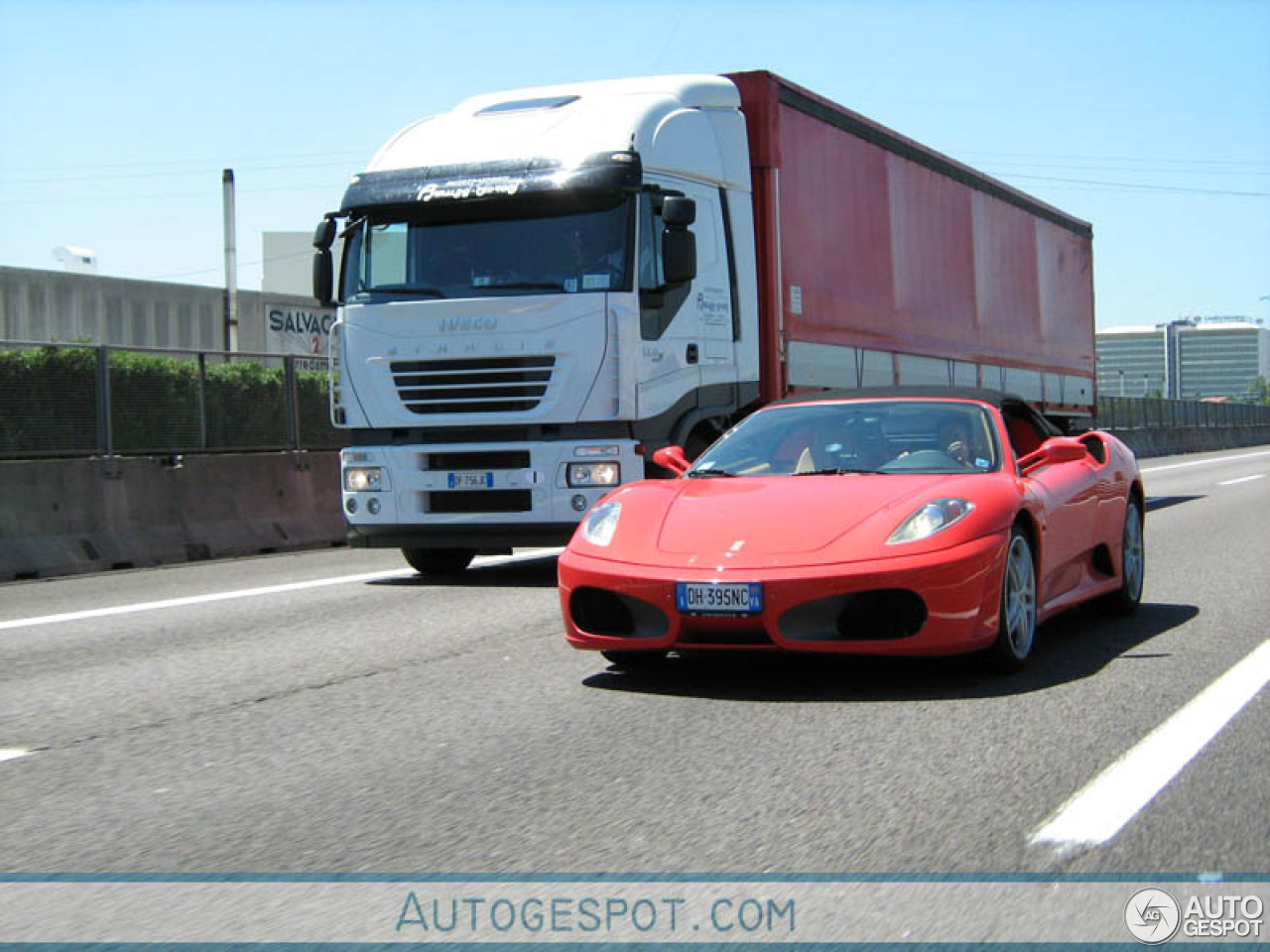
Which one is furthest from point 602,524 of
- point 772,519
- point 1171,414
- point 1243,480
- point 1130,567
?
point 1171,414

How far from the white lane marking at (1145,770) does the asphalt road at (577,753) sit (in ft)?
0.12

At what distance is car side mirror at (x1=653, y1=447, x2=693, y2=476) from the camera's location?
7.73 metres

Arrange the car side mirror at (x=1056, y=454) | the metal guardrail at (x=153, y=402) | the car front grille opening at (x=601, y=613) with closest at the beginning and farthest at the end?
the car front grille opening at (x=601, y=613)
the car side mirror at (x=1056, y=454)
the metal guardrail at (x=153, y=402)

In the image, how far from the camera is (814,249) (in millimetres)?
13281

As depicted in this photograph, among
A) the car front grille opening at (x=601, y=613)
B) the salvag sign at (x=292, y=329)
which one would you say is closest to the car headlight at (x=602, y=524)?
the car front grille opening at (x=601, y=613)

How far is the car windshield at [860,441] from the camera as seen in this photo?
7.25 metres

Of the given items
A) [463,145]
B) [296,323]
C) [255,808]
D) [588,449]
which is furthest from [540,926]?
Result: [296,323]

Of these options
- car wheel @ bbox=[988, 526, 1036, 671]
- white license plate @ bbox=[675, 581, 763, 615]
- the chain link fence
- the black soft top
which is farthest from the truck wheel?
car wheel @ bbox=[988, 526, 1036, 671]

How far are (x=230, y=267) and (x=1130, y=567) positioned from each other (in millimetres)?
40441

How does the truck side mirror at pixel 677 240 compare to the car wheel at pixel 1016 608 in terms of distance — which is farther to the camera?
the truck side mirror at pixel 677 240

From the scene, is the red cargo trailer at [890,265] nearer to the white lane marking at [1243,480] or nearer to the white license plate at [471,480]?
the white license plate at [471,480]

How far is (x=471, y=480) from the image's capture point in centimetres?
1113

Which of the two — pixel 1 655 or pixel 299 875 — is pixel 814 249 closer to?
pixel 1 655

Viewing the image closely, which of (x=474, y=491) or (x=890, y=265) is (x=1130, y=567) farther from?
(x=890, y=265)
